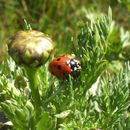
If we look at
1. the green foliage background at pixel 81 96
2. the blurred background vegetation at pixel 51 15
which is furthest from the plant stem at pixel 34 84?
the blurred background vegetation at pixel 51 15

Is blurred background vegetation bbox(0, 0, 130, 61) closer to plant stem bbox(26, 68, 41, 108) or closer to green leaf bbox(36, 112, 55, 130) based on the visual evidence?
plant stem bbox(26, 68, 41, 108)

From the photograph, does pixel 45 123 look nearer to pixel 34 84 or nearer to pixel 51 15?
pixel 34 84

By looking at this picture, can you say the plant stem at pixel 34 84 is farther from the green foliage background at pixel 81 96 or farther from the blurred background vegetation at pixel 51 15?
the blurred background vegetation at pixel 51 15

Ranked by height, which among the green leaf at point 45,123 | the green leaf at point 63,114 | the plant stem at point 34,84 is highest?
the plant stem at point 34,84

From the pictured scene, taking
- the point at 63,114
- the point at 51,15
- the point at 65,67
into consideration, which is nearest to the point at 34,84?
the point at 63,114

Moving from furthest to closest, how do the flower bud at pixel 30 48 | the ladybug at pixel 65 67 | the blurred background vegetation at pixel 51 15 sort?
the blurred background vegetation at pixel 51 15 → the ladybug at pixel 65 67 → the flower bud at pixel 30 48

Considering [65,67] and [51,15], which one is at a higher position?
[51,15]

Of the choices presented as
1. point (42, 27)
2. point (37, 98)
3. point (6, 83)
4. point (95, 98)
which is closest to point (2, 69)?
point (6, 83)
